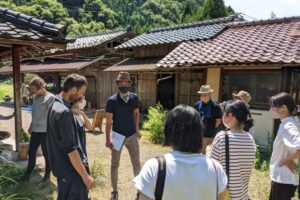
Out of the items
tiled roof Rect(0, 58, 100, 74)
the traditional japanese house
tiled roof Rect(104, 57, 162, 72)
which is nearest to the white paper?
the traditional japanese house

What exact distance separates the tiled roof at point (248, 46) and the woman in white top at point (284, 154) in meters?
4.35

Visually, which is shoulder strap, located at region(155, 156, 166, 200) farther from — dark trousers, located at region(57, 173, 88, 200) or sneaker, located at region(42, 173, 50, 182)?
sneaker, located at region(42, 173, 50, 182)

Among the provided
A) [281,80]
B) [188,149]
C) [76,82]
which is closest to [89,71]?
[281,80]

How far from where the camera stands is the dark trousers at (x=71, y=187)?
2.57 metres

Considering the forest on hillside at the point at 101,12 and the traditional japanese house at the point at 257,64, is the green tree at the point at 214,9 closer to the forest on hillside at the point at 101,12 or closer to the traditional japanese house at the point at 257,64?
the traditional japanese house at the point at 257,64

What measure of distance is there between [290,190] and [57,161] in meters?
2.19

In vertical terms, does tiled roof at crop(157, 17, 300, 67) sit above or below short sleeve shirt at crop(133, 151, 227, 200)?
above

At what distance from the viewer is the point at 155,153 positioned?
763 cm

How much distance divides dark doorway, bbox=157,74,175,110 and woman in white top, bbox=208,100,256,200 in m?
9.98

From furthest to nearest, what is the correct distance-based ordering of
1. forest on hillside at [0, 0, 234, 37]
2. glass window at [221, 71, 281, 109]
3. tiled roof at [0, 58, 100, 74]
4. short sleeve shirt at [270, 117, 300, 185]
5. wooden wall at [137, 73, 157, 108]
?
forest on hillside at [0, 0, 234, 37]
tiled roof at [0, 58, 100, 74]
wooden wall at [137, 73, 157, 108]
glass window at [221, 71, 281, 109]
short sleeve shirt at [270, 117, 300, 185]

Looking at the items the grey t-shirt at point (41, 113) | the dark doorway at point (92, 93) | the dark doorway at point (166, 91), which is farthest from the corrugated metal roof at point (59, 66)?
the grey t-shirt at point (41, 113)

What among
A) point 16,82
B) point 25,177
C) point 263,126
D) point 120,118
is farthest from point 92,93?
point 120,118

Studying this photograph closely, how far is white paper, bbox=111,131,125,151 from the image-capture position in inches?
161

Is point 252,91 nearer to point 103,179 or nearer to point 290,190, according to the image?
point 103,179
